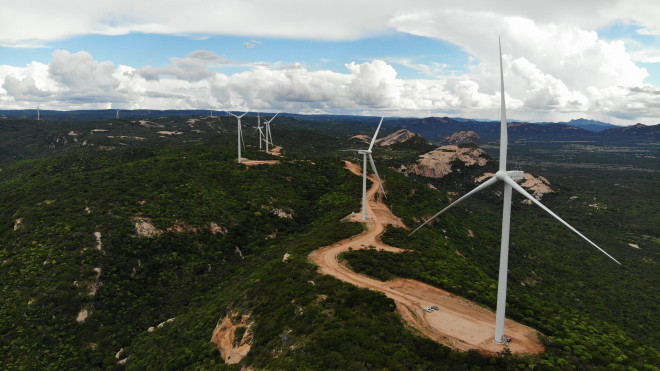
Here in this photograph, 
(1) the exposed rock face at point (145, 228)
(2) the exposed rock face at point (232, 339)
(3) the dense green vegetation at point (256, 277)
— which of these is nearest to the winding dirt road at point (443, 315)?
(3) the dense green vegetation at point (256, 277)

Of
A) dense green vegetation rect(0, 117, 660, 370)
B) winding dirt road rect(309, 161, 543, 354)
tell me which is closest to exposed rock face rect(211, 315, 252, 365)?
dense green vegetation rect(0, 117, 660, 370)

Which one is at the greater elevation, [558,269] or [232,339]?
[232,339]

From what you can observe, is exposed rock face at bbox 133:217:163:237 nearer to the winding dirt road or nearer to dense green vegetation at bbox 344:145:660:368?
the winding dirt road

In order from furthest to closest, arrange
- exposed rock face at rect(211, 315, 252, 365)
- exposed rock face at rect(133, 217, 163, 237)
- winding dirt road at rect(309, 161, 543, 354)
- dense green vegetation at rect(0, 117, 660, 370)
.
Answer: exposed rock face at rect(133, 217, 163, 237)
exposed rock face at rect(211, 315, 252, 365)
dense green vegetation at rect(0, 117, 660, 370)
winding dirt road at rect(309, 161, 543, 354)

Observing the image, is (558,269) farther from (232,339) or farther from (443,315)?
(232,339)

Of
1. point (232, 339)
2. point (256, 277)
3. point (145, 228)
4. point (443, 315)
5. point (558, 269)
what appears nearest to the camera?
point (443, 315)

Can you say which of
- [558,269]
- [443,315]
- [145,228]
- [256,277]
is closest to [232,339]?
[256,277]
